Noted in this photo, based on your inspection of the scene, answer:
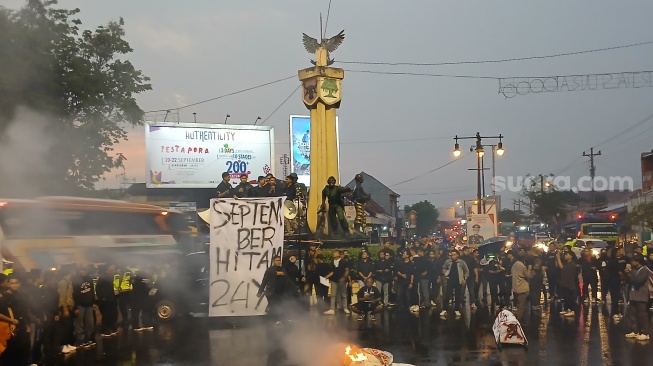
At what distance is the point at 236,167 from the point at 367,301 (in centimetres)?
2956

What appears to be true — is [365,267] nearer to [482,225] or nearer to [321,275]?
[321,275]

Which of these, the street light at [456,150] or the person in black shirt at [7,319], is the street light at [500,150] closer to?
the street light at [456,150]

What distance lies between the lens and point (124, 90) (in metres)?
29.5

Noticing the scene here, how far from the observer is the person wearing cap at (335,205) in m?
22.4

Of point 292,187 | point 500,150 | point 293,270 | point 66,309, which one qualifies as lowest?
point 66,309

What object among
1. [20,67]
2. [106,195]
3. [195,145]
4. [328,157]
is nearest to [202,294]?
[20,67]

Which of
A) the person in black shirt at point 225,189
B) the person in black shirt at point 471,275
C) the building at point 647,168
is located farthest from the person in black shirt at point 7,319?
the building at point 647,168

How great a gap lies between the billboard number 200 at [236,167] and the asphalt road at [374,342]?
28519 mm

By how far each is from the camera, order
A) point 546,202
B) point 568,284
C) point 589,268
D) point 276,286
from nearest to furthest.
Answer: point 276,286
point 568,284
point 589,268
point 546,202

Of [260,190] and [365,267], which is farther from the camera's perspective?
[260,190]

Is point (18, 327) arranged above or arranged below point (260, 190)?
below

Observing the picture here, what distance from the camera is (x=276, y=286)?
14891 mm

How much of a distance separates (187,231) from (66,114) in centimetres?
577

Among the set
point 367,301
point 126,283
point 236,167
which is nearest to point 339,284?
point 367,301
